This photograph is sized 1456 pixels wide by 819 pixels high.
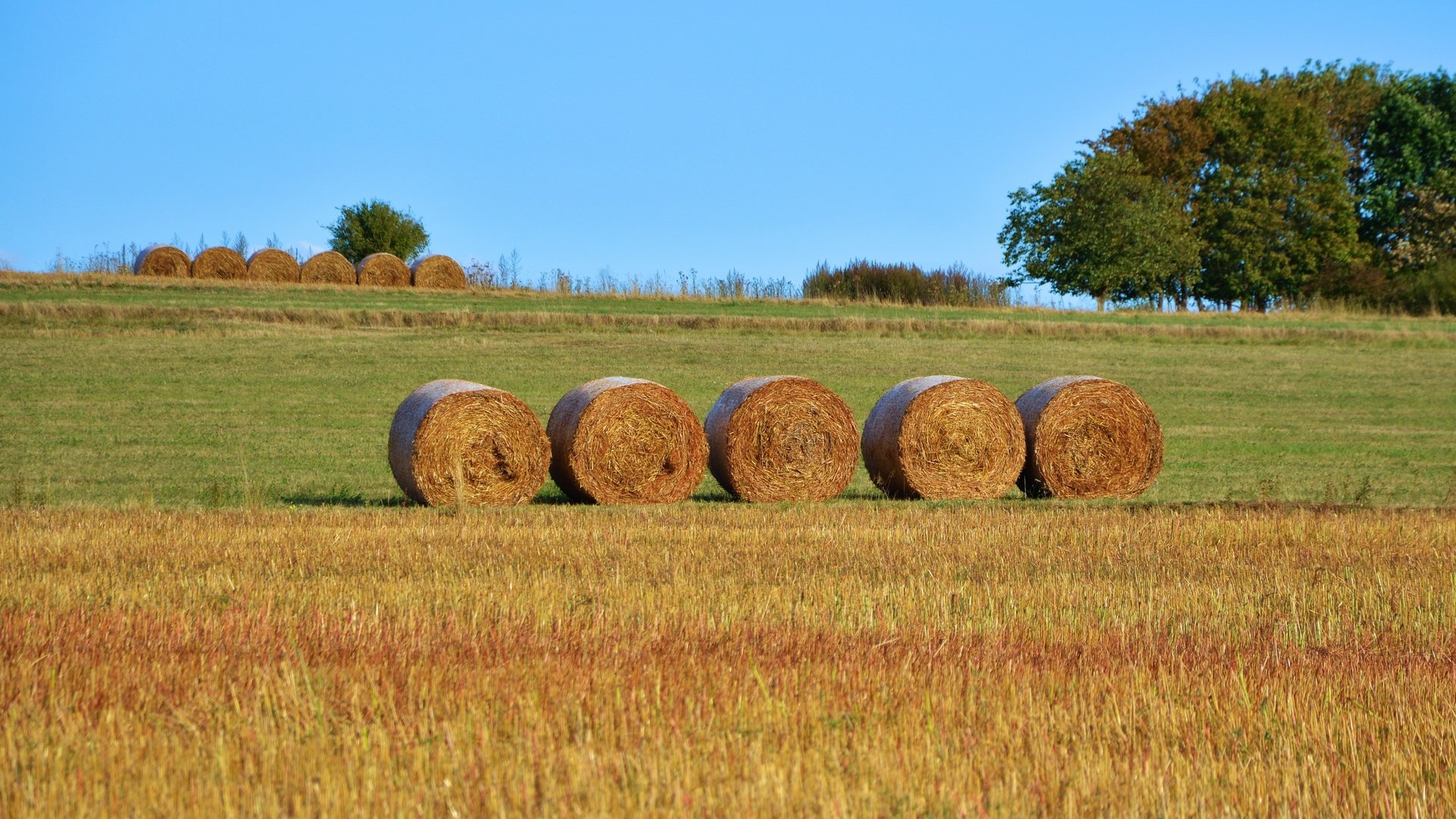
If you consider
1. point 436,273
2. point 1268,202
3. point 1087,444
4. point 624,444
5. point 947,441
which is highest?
point 1268,202

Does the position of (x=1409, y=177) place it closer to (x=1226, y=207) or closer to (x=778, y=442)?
(x=1226, y=207)

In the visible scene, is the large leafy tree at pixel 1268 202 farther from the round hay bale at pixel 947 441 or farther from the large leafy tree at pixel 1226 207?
the round hay bale at pixel 947 441

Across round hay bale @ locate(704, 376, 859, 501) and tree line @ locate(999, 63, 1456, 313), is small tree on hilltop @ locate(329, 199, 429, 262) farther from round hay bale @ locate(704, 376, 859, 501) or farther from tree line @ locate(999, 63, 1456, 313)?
round hay bale @ locate(704, 376, 859, 501)

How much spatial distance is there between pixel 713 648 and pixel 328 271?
38687 millimetres

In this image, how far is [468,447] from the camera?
14383 millimetres

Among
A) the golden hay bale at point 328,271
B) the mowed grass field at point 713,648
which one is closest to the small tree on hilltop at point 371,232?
the golden hay bale at point 328,271

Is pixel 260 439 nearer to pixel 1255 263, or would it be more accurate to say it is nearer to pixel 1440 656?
pixel 1440 656

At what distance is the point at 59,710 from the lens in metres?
5.11

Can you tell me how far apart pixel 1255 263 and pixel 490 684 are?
2235 inches

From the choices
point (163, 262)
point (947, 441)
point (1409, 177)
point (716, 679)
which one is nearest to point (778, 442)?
point (947, 441)

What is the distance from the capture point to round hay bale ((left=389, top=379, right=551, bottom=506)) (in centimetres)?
1425

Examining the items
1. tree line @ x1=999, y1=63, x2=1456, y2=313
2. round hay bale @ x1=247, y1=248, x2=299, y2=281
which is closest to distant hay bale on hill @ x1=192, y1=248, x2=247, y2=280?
round hay bale @ x1=247, y1=248, x2=299, y2=281

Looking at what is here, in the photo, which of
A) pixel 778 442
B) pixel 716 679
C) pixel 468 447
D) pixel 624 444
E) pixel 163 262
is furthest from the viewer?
pixel 163 262

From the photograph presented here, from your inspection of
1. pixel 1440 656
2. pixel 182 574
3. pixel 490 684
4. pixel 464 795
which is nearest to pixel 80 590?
pixel 182 574
